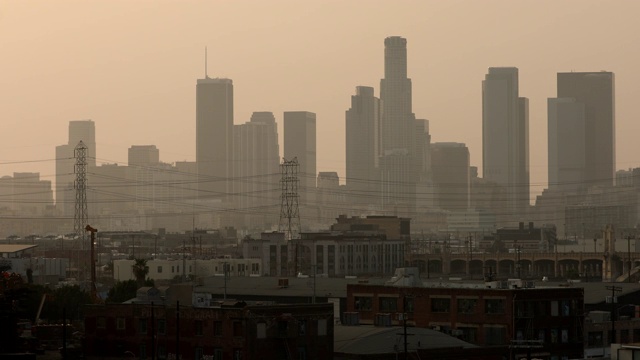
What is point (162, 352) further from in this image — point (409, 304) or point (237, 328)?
point (409, 304)

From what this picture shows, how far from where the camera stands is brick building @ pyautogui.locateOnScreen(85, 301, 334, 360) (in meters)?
61.4

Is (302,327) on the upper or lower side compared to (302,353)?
upper

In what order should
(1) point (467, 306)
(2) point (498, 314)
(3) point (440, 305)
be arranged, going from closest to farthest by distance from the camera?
(2) point (498, 314) < (1) point (467, 306) < (3) point (440, 305)

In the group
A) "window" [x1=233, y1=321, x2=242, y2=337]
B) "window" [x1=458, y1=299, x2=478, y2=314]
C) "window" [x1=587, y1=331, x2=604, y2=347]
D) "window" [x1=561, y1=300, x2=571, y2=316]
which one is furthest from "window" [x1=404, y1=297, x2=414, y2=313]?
"window" [x1=233, y1=321, x2=242, y2=337]

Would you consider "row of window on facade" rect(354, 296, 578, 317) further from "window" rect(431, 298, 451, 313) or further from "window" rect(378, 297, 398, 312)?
"window" rect(378, 297, 398, 312)

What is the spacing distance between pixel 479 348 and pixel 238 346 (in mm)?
11375

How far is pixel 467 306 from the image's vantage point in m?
74.6

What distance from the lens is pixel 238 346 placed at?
61.3 m

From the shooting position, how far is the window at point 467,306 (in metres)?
74.3

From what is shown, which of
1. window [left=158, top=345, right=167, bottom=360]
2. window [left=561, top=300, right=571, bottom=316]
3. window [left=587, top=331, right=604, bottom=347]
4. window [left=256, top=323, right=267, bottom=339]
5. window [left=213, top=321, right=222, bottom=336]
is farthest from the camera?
window [left=587, top=331, right=604, bottom=347]

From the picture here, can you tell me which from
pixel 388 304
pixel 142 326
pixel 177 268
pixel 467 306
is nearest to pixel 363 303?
pixel 388 304

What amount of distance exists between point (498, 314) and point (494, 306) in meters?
0.43

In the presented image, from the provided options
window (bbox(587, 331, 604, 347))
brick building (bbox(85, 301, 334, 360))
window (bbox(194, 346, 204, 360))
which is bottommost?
window (bbox(587, 331, 604, 347))

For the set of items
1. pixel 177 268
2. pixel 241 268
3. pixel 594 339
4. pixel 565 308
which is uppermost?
pixel 177 268
